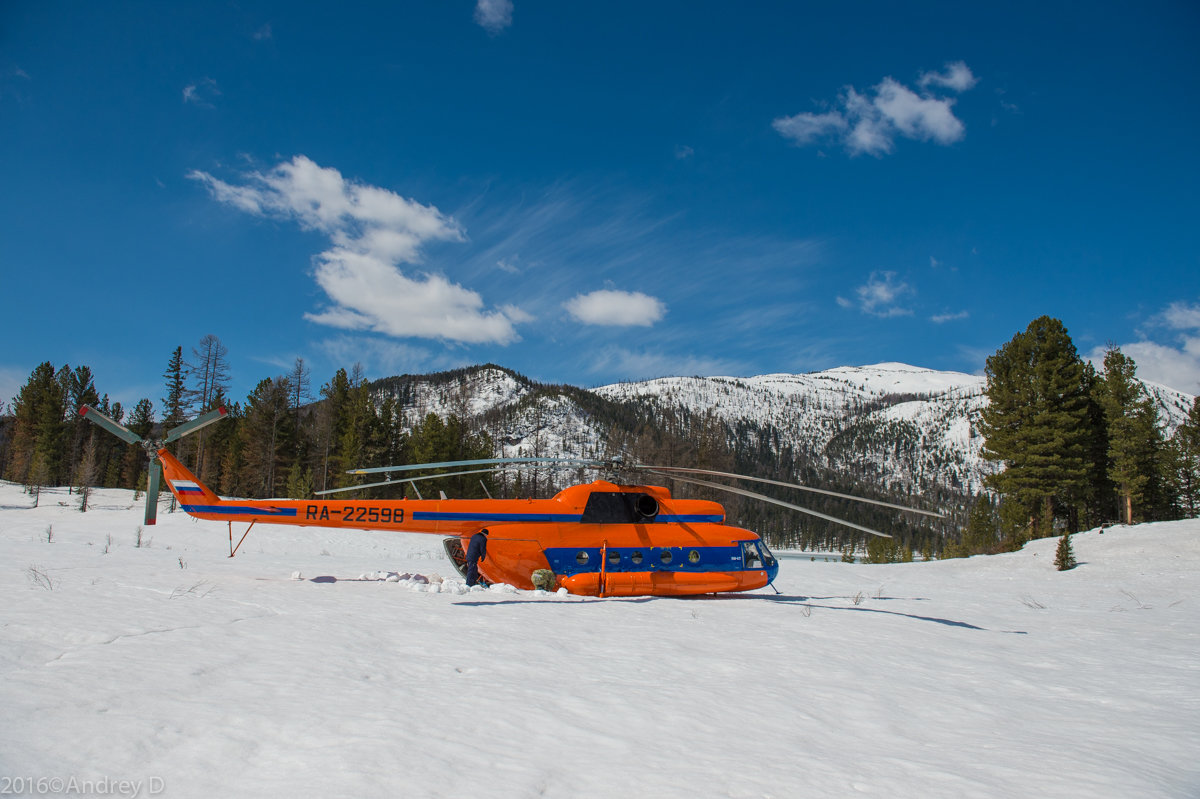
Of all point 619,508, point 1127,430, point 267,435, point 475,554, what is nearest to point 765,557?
point 619,508

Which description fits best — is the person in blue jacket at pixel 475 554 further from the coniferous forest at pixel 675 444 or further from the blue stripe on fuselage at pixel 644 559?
the coniferous forest at pixel 675 444

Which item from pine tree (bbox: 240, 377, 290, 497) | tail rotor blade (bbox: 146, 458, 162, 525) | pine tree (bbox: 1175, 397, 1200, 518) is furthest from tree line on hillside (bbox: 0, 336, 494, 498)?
pine tree (bbox: 1175, 397, 1200, 518)

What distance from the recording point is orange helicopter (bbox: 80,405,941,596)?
10438 mm

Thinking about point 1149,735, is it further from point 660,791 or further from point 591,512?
point 591,512

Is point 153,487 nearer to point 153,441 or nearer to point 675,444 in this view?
point 153,441

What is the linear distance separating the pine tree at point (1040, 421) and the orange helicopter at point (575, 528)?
1183 inches

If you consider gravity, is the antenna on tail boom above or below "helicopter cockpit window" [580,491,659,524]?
above

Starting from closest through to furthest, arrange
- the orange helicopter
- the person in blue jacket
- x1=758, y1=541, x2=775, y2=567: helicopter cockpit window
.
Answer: the orange helicopter, the person in blue jacket, x1=758, y1=541, x2=775, y2=567: helicopter cockpit window

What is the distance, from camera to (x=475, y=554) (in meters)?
10.7

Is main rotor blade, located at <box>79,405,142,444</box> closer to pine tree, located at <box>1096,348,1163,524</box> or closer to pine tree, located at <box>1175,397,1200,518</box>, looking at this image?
pine tree, located at <box>1096,348,1163,524</box>

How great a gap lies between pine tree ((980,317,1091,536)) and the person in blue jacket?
113ft

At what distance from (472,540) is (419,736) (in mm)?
7469

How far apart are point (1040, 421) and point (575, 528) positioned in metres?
33.8

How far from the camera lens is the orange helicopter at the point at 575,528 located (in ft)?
34.2
